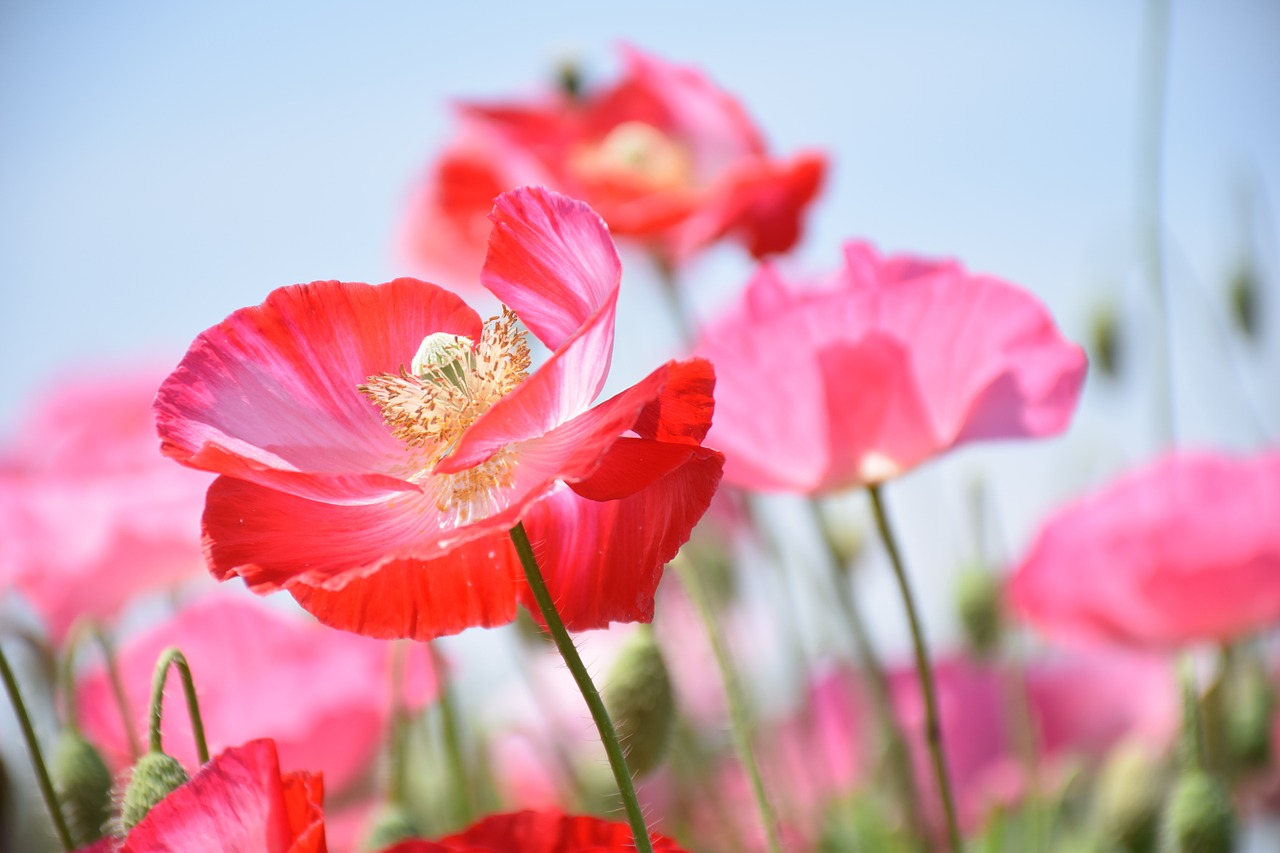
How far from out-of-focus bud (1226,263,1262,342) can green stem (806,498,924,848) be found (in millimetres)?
567

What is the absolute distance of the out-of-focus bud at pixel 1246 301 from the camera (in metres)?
1.28

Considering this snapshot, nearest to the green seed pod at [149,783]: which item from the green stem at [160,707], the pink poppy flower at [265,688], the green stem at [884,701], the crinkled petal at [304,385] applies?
the green stem at [160,707]

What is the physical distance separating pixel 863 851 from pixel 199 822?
65 centimetres

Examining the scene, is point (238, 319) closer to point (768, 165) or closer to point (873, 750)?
point (768, 165)

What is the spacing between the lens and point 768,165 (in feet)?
3.35

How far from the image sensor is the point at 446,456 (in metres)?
0.45

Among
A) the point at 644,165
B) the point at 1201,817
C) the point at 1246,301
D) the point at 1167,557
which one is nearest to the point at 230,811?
the point at 1201,817

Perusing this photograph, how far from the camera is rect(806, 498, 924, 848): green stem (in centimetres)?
94

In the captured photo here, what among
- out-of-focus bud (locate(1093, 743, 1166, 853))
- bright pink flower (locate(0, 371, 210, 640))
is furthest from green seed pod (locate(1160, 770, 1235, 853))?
bright pink flower (locate(0, 371, 210, 640))

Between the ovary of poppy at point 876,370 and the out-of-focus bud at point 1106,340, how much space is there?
0.81 metres

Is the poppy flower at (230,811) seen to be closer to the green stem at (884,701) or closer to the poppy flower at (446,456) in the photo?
the poppy flower at (446,456)

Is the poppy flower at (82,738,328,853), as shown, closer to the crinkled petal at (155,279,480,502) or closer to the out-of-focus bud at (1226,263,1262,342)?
the crinkled petal at (155,279,480,502)

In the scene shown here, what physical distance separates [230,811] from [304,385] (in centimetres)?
15

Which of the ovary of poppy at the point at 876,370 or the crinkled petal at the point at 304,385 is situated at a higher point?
the crinkled petal at the point at 304,385
